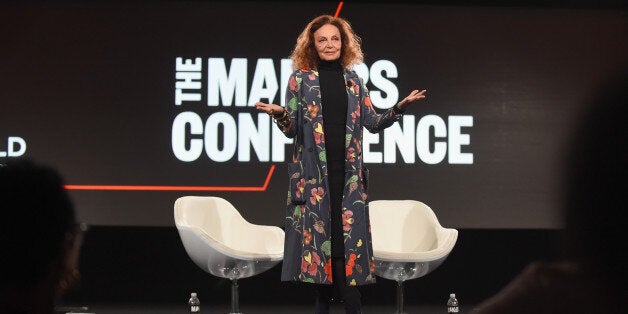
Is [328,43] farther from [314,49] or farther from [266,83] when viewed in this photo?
[266,83]

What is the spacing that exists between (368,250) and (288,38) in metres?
2.54

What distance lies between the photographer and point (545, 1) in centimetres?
560

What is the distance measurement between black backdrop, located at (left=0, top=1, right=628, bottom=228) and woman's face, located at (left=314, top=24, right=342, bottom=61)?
2.11 metres

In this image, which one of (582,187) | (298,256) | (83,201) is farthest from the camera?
(83,201)

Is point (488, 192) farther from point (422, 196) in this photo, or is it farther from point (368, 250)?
point (368, 250)

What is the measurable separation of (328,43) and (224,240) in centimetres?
185

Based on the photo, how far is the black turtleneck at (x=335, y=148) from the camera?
3246mm

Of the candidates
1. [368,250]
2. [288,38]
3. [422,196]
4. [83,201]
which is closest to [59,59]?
[83,201]

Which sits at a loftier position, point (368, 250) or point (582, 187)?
point (582, 187)

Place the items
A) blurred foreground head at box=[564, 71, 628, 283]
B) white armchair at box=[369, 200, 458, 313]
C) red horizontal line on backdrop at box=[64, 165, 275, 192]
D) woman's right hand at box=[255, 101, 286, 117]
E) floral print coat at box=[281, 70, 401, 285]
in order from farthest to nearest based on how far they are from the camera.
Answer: red horizontal line on backdrop at box=[64, 165, 275, 192] → white armchair at box=[369, 200, 458, 313] → floral print coat at box=[281, 70, 401, 285] → woman's right hand at box=[255, 101, 286, 117] → blurred foreground head at box=[564, 71, 628, 283]

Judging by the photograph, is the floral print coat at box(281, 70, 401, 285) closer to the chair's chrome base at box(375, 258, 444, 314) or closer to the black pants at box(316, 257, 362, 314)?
the black pants at box(316, 257, 362, 314)

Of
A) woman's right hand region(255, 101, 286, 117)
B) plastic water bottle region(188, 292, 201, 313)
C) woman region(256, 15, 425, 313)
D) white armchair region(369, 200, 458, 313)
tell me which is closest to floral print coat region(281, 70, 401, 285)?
woman region(256, 15, 425, 313)

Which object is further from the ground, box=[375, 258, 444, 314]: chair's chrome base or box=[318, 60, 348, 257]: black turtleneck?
box=[318, 60, 348, 257]: black turtleneck

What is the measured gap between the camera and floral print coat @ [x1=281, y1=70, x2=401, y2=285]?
10.6ft
